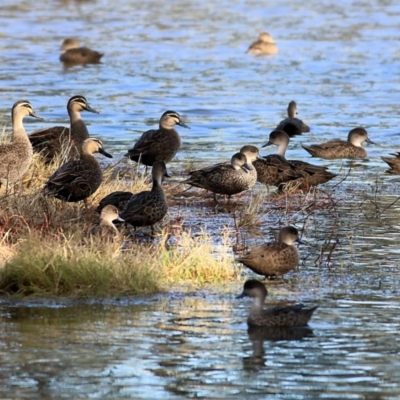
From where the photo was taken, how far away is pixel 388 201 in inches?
659

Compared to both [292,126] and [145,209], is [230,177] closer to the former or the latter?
[145,209]

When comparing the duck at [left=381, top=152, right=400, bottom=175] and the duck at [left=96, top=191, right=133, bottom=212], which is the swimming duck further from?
the duck at [left=96, top=191, right=133, bottom=212]

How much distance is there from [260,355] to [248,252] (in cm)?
324

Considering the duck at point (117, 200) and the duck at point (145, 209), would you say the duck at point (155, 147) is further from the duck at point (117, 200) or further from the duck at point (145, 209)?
the duck at point (145, 209)

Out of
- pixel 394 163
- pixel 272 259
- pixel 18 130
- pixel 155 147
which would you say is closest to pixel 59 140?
pixel 155 147

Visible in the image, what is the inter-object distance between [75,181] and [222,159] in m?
6.36

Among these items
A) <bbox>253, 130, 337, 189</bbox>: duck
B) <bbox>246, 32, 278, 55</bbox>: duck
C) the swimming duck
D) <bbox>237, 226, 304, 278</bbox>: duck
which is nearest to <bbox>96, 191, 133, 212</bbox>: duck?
<bbox>237, 226, 304, 278</bbox>: duck

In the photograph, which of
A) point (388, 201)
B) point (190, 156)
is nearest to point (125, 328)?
point (388, 201)

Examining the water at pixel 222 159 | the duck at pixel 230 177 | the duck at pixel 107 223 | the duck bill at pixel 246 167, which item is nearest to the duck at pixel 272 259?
the water at pixel 222 159

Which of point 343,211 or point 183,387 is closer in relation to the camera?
point 183,387

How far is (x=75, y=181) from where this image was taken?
1438 cm

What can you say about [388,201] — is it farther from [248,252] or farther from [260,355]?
[260,355]

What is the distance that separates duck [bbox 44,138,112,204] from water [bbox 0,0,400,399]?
136cm

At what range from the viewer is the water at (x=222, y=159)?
903 cm
